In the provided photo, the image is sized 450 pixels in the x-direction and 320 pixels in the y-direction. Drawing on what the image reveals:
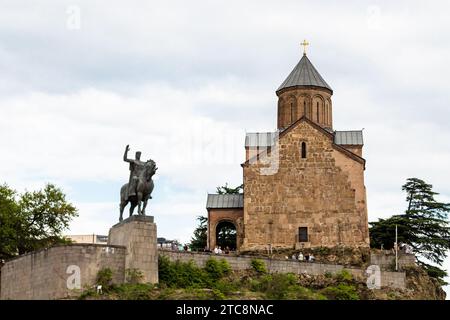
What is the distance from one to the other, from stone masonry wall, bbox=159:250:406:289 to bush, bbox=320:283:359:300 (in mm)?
1821

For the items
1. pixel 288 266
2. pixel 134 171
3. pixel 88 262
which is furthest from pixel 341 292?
pixel 88 262

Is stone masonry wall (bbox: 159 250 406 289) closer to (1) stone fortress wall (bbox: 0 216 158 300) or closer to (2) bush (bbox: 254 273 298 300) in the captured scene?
(2) bush (bbox: 254 273 298 300)

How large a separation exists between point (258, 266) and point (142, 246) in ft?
25.8

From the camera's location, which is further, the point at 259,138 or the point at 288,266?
the point at 259,138

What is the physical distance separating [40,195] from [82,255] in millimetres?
13705

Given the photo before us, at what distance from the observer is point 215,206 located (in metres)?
61.4

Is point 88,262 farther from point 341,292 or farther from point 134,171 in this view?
point 341,292

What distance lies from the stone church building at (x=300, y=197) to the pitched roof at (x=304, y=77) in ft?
11.0

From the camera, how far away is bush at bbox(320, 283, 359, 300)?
46.1 meters

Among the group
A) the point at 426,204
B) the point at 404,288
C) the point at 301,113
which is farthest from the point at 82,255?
the point at 426,204

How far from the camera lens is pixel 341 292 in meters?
46.6

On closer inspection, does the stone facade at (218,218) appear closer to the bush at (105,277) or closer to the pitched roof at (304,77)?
the pitched roof at (304,77)

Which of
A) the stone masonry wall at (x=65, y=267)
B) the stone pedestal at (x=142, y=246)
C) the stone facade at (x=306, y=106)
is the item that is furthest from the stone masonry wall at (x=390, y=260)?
the stone masonry wall at (x=65, y=267)
